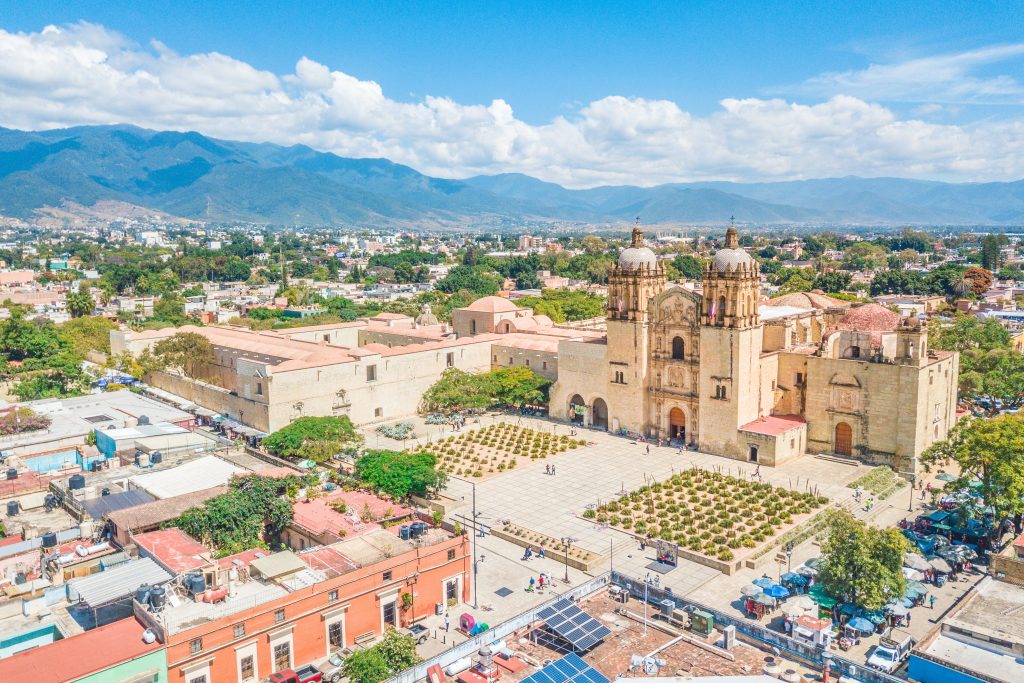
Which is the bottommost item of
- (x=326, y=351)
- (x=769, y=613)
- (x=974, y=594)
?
(x=769, y=613)

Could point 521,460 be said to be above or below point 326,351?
below

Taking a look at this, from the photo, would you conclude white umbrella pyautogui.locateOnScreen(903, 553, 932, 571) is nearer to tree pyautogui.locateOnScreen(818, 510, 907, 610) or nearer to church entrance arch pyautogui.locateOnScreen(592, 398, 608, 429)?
tree pyautogui.locateOnScreen(818, 510, 907, 610)

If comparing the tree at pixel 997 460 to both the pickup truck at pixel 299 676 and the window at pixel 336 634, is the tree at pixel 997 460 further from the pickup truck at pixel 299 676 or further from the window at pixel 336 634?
the pickup truck at pixel 299 676

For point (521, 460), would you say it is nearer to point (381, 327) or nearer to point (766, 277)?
point (381, 327)

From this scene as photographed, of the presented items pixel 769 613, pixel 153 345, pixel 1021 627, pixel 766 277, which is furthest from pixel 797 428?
pixel 766 277

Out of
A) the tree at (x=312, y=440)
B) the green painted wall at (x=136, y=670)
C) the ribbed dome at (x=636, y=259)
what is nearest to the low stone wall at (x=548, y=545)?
the tree at (x=312, y=440)

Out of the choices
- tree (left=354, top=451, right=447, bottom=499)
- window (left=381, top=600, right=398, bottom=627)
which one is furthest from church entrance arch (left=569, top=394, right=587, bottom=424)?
window (left=381, top=600, right=398, bottom=627)
